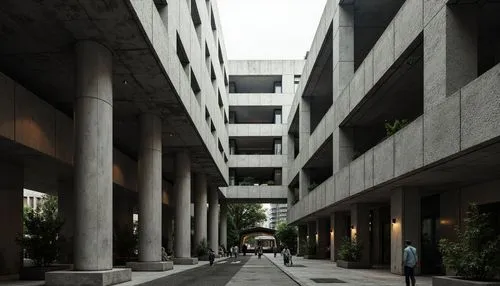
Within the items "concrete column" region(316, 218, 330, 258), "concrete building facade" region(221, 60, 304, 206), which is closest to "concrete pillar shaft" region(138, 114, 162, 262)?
"concrete column" region(316, 218, 330, 258)

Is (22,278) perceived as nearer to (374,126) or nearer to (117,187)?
(117,187)

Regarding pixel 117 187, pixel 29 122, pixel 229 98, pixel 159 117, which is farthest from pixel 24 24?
pixel 229 98

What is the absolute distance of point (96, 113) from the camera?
18.1 meters

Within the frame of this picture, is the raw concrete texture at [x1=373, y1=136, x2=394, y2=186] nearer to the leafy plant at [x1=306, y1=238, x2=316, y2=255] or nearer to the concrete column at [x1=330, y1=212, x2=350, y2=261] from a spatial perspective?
the concrete column at [x1=330, y1=212, x2=350, y2=261]

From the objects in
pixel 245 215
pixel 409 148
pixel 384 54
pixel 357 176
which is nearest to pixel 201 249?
pixel 357 176

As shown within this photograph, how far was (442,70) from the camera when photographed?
17062 mm

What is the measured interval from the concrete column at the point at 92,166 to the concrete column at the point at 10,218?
349 inches

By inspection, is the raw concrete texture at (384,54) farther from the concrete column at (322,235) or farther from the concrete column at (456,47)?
the concrete column at (322,235)

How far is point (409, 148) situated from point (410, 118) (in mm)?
Result: 11958

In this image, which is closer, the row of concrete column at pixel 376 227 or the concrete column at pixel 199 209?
the row of concrete column at pixel 376 227

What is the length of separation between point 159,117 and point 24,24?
12270 mm

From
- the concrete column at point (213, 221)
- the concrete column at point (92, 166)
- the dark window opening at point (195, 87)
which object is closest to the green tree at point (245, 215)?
the concrete column at point (213, 221)

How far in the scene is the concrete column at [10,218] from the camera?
25.2m

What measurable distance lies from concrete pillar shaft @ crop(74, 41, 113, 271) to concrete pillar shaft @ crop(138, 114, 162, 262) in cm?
881
